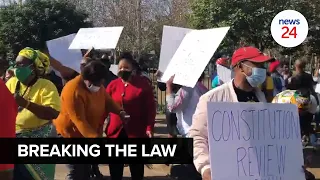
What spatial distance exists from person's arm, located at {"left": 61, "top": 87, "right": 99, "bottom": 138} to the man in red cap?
175 centimetres

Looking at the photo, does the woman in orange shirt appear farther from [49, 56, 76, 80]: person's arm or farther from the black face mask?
[49, 56, 76, 80]: person's arm

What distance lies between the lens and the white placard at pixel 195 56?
4711 mm

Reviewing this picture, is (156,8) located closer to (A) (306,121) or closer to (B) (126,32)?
(B) (126,32)

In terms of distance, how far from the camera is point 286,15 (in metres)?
15.1

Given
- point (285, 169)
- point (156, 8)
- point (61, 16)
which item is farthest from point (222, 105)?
point (156, 8)

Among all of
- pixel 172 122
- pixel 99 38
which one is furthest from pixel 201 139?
pixel 172 122

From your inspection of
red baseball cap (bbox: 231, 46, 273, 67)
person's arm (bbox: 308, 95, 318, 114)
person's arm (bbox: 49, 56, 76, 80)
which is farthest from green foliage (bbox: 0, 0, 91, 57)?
red baseball cap (bbox: 231, 46, 273, 67)

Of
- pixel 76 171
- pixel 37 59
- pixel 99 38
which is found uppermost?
pixel 99 38

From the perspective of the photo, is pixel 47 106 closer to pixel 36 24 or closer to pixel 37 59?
pixel 37 59

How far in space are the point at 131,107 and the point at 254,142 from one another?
294 cm

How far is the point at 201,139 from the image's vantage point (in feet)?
11.1

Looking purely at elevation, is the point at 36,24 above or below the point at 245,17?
above

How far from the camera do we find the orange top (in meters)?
5.01

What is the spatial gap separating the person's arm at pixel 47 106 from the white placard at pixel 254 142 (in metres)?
1.66
